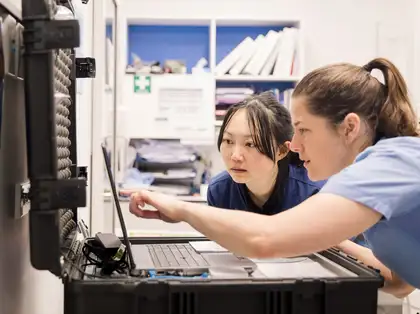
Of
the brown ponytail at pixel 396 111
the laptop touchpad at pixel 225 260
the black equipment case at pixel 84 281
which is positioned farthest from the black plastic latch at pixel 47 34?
the brown ponytail at pixel 396 111

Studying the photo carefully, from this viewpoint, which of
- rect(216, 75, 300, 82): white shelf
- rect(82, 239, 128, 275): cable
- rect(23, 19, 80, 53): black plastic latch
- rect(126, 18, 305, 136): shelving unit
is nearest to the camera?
rect(23, 19, 80, 53): black plastic latch

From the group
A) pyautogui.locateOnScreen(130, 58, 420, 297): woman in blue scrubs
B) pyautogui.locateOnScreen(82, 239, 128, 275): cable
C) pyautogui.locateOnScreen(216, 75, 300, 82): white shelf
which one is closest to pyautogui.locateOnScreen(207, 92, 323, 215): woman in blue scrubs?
pyautogui.locateOnScreen(130, 58, 420, 297): woman in blue scrubs

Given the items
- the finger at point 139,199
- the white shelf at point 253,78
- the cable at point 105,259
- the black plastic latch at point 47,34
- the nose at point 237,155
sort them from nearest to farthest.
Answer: the black plastic latch at point 47,34 → the cable at point 105,259 → the finger at point 139,199 → the nose at point 237,155 → the white shelf at point 253,78

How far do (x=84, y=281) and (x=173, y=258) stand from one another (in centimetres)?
22

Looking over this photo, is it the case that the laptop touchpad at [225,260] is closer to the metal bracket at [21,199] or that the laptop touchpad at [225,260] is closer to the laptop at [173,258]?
the laptop at [173,258]

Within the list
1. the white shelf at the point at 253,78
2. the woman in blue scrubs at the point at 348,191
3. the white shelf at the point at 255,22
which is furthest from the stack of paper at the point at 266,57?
the woman in blue scrubs at the point at 348,191

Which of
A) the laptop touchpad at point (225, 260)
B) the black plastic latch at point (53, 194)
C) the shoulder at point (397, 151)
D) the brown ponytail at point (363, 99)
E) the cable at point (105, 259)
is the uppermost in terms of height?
the brown ponytail at point (363, 99)

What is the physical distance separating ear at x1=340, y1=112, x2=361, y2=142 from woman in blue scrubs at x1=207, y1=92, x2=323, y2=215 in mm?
533

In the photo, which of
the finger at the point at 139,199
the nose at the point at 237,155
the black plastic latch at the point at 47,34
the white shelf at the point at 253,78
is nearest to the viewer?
the black plastic latch at the point at 47,34

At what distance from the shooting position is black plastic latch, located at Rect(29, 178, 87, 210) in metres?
0.67

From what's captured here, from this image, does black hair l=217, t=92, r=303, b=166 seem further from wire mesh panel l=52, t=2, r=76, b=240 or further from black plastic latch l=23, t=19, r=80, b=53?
black plastic latch l=23, t=19, r=80, b=53

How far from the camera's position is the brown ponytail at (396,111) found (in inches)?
43.1

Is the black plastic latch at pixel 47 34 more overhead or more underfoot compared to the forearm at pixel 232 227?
more overhead

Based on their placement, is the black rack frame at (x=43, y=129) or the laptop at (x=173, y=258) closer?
the black rack frame at (x=43, y=129)
